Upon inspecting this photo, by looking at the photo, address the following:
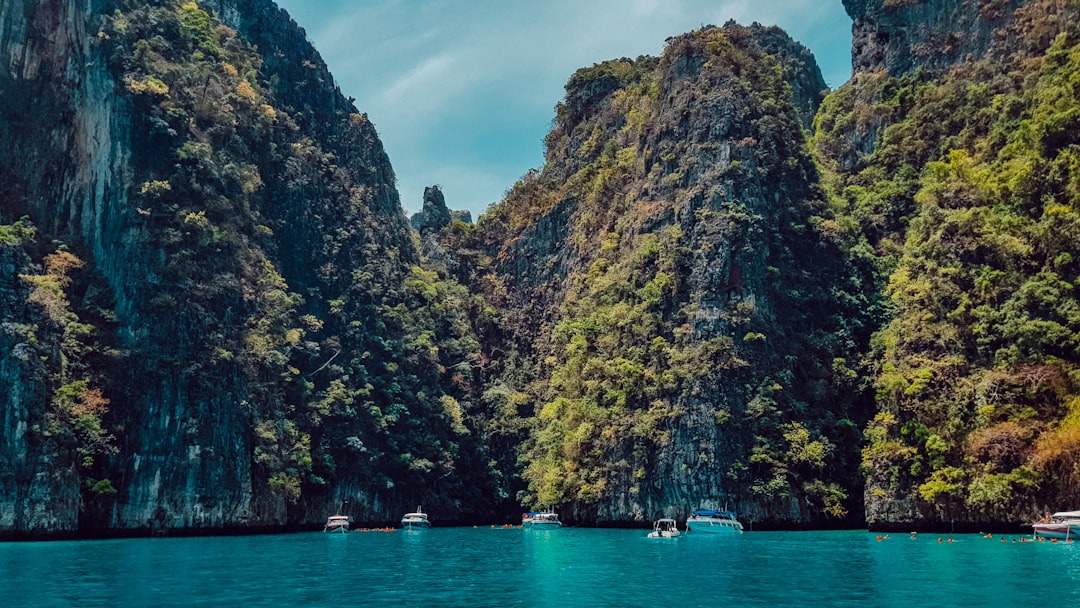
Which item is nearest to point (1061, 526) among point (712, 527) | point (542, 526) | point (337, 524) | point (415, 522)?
point (712, 527)

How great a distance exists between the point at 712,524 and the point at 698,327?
59.2ft

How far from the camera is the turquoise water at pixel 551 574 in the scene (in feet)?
92.3

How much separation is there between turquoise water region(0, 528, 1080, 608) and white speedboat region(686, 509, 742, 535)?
26.5 ft

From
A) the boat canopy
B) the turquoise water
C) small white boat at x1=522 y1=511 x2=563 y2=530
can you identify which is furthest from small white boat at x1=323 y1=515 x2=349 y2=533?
the boat canopy

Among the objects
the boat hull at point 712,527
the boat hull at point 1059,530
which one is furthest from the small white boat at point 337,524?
the boat hull at point 1059,530

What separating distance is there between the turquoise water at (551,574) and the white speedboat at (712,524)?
806 centimetres

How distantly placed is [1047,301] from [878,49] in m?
48.6

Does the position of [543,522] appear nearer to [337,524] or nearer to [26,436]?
[337,524]

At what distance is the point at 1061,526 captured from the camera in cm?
4884

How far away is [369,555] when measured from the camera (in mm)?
47469

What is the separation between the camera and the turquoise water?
28141 millimetres

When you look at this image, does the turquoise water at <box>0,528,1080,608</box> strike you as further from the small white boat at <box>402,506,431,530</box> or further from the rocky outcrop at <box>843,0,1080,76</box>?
the rocky outcrop at <box>843,0,1080,76</box>

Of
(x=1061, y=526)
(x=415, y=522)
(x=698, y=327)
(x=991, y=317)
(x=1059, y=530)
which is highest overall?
(x=698, y=327)

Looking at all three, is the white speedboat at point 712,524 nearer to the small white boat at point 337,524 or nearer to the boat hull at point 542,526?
the boat hull at point 542,526
